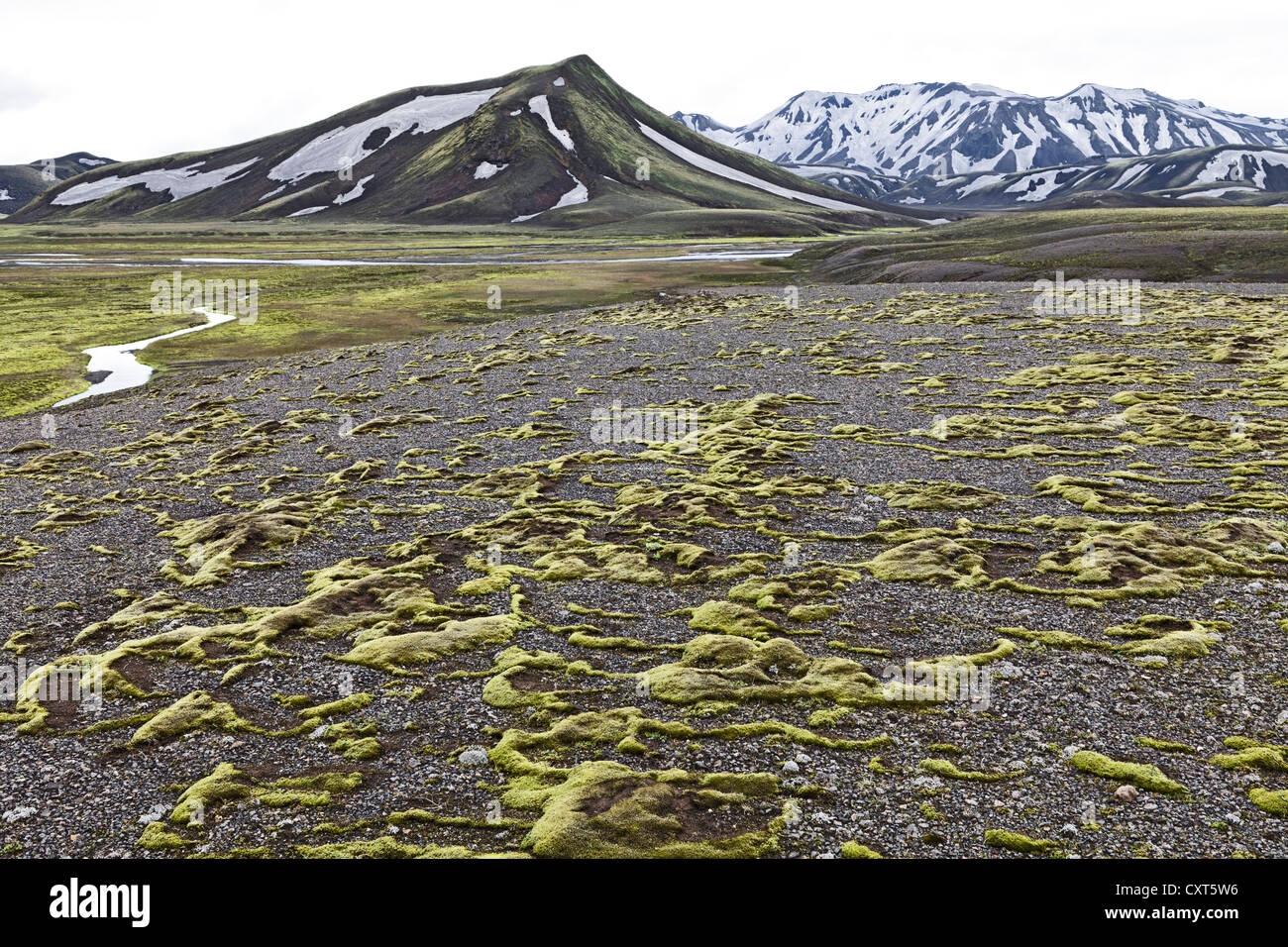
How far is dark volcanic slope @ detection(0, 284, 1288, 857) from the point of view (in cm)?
1155

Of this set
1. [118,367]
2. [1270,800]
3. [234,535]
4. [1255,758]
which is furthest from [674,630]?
[118,367]

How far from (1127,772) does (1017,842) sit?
2.59 m

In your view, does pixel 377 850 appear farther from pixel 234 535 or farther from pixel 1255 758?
pixel 234 535

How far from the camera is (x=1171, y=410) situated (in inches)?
1277

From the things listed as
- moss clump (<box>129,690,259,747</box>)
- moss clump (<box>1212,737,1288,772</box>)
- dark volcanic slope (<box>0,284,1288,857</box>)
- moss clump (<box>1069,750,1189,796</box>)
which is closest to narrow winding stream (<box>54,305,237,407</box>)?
dark volcanic slope (<box>0,284,1288,857</box>)

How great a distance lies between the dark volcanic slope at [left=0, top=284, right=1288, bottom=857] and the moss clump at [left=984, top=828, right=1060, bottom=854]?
3.8 inches

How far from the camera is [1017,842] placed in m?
10.5

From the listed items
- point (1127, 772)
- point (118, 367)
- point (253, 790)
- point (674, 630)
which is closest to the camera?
point (1127, 772)

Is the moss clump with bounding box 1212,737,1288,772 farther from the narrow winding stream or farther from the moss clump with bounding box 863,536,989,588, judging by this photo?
the narrow winding stream

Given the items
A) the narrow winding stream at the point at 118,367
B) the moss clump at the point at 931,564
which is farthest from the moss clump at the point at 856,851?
the narrow winding stream at the point at 118,367

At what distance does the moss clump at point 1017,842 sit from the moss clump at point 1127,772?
79.2 inches

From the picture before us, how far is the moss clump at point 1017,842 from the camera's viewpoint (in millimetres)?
10383

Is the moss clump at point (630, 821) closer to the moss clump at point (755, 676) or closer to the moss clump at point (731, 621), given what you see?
the moss clump at point (755, 676)

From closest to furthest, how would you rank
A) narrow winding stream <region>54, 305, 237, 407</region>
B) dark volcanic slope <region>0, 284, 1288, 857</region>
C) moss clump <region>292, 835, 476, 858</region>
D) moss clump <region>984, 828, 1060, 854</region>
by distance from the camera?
moss clump <region>984, 828, 1060, 854</region>
moss clump <region>292, 835, 476, 858</region>
dark volcanic slope <region>0, 284, 1288, 857</region>
narrow winding stream <region>54, 305, 237, 407</region>
